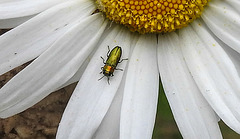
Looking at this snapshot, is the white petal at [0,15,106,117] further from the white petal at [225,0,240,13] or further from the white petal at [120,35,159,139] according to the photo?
the white petal at [225,0,240,13]

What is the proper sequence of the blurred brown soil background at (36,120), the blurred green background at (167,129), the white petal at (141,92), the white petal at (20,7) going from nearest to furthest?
the white petal at (20,7) < the white petal at (141,92) < the blurred brown soil background at (36,120) < the blurred green background at (167,129)

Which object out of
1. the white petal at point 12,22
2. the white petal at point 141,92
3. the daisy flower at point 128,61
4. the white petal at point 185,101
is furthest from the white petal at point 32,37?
the white petal at point 185,101

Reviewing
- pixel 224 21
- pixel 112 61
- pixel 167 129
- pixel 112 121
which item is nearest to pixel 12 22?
pixel 112 61

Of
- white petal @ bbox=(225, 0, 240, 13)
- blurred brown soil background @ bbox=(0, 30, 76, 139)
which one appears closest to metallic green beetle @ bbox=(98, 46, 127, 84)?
white petal @ bbox=(225, 0, 240, 13)

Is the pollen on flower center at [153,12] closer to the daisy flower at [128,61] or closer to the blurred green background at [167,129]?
the daisy flower at [128,61]

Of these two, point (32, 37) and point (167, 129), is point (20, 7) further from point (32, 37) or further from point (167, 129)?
point (167, 129)

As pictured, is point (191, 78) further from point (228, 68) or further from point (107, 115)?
point (107, 115)

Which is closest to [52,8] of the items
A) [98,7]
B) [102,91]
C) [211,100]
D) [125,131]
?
[98,7]
